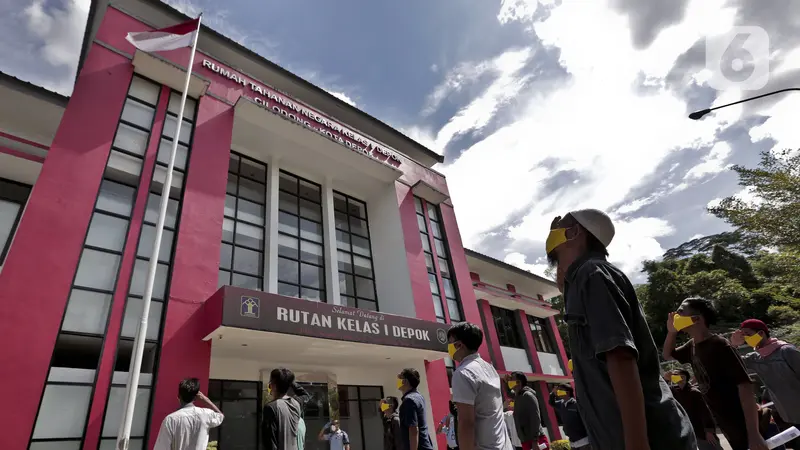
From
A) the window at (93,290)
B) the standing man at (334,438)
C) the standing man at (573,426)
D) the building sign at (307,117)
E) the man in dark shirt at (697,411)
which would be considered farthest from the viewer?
the building sign at (307,117)

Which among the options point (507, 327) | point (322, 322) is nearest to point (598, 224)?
point (322, 322)

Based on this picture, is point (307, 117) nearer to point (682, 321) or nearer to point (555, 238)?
point (682, 321)

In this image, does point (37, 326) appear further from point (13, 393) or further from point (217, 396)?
point (217, 396)

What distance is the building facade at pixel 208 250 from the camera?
6535mm

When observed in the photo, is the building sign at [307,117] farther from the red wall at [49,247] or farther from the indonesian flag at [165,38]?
the red wall at [49,247]

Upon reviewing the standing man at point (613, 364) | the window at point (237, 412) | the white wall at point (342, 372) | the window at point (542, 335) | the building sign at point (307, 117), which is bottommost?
the standing man at point (613, 364)

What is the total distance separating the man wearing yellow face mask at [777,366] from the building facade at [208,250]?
7.36 meters

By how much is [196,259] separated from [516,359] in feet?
46.4

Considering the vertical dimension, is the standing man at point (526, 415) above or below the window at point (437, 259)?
below

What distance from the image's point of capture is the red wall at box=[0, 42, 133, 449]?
5.81 meters

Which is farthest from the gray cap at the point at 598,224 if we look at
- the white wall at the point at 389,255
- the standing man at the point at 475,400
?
the white wall at the point at 389,255

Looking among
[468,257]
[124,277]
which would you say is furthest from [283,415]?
[468,257]

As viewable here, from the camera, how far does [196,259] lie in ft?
28.2

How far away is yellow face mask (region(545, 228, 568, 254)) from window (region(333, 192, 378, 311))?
1146cm
